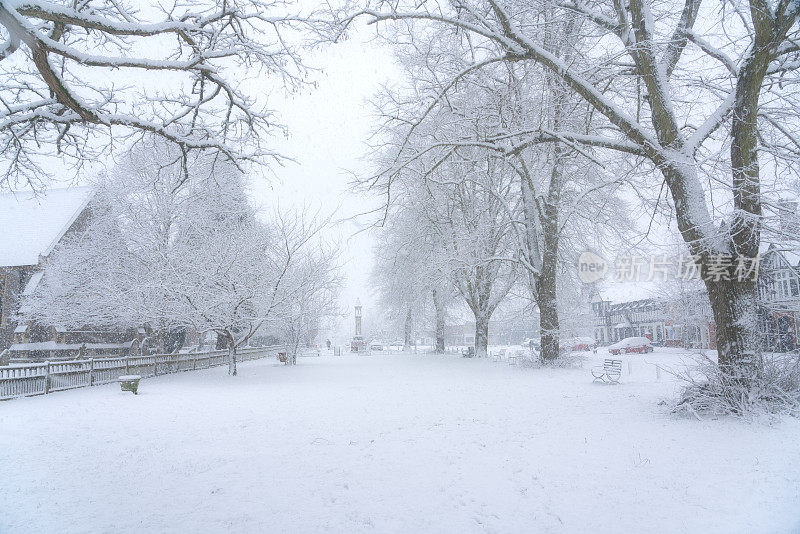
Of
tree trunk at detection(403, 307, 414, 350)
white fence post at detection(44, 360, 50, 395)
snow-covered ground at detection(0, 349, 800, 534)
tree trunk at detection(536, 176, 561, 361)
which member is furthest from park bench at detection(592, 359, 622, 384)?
tree trunk at detection(403, 307, 414, 350)

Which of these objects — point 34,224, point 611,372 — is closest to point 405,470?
point 611,372

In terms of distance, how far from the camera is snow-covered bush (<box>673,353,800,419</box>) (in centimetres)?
721

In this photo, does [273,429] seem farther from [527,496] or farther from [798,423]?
[798,423]

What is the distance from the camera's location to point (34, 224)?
29.1 metres

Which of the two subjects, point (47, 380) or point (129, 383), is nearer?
point (129, 383)

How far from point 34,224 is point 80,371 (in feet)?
60.5

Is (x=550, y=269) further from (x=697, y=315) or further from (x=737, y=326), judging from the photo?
(x=697, y=315)

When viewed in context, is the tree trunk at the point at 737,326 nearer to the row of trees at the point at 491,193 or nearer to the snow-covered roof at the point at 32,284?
the row of trees at the point at 491,193

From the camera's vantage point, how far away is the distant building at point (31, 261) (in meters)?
26.8

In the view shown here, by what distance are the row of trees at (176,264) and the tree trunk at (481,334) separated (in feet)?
28.5

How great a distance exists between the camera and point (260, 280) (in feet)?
64.0

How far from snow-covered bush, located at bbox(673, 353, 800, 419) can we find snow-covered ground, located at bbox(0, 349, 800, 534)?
406mm

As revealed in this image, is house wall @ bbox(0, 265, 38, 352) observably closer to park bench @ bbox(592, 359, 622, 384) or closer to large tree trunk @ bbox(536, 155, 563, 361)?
large tree trunk @ bbox(536, 155, 563, 361)

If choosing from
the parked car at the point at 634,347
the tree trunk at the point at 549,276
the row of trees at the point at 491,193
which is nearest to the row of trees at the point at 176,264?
the row of trees at the point at 491,193
